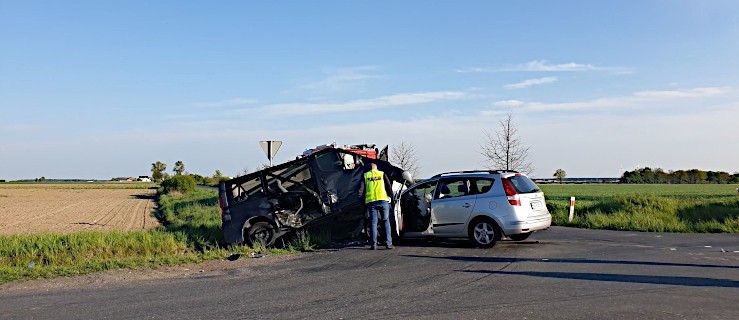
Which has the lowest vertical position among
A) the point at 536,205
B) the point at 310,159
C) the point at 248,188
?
the point at 536,205

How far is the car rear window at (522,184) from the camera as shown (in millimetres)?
13031

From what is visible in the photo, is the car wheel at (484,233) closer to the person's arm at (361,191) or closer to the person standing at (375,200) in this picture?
the person standing at (375,200)

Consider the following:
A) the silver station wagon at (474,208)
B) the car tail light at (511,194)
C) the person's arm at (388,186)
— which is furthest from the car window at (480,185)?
the person's arm at (388,186)

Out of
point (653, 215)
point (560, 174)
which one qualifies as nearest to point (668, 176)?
point (560, 174)

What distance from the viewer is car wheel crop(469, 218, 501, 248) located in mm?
12969

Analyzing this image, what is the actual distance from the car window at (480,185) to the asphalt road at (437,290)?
1.31 metres

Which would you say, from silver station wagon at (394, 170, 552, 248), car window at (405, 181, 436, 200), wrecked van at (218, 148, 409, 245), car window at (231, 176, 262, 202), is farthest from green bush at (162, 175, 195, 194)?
silver station wagon at (394, 170, 552, 248)

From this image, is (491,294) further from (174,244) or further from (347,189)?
(174,244)

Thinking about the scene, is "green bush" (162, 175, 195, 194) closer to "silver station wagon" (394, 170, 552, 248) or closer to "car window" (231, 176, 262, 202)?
"car window" (231, 176, 262, 202)

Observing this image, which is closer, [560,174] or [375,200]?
[375,200]

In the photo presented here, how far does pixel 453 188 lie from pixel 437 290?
17.6ft

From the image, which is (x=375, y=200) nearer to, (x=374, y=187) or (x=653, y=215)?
(x=374, y=187)

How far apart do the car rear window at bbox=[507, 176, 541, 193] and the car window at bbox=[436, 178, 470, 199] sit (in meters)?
0.93

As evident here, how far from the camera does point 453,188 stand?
13.8 meters
